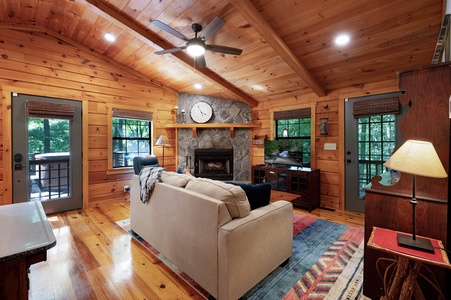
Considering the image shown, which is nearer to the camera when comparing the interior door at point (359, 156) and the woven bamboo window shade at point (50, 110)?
the woven bamboo window shade at point (50, 110)

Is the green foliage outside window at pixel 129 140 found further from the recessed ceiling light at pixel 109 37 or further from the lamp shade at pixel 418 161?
the lamp shade at pixel 418 161

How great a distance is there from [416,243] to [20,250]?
2.10m

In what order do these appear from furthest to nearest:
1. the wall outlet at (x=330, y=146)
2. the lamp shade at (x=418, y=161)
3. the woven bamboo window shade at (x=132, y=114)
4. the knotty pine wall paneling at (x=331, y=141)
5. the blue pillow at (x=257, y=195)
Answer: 1. the woven bamboo window shade at (x=132, y=114)
2. the wall outlet at (x=330, y=146)
3. the knotty pine wall paneling at (x=331, y=141)
4. the blue pillow at (x=257, y=195)
5. the lamp shade at (x=418, y=161)

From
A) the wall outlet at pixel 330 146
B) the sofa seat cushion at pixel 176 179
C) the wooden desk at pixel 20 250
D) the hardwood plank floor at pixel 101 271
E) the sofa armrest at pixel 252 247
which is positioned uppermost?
the wall outlet at pixel 330 146

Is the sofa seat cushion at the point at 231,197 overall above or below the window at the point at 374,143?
below

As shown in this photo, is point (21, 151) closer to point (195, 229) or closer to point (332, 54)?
point (195, 229)

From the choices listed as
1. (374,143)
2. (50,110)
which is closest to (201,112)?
(50,110)

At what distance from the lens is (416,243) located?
1.32m

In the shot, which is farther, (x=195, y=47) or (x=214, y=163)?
(x=214, y=163)

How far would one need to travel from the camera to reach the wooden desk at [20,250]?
2.99 feet

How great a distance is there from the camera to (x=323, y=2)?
2361 millimetres

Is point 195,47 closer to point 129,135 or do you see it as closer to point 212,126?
point 212,126

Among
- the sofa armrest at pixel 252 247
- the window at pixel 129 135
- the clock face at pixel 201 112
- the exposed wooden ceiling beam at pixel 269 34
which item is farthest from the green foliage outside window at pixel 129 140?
the sofa armrest at pixel 252 247

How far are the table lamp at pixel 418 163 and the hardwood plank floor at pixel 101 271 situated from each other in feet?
5.36
